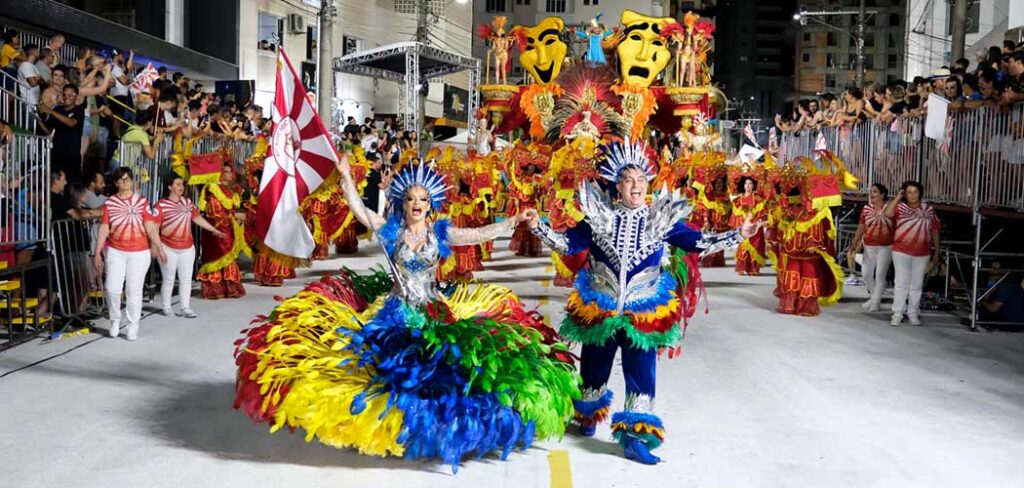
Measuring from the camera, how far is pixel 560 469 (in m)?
6.10

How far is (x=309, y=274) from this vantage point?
16172mm

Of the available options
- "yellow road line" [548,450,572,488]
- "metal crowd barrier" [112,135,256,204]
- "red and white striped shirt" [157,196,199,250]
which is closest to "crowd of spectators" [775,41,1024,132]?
"yellow road line" [548,450,572,488]

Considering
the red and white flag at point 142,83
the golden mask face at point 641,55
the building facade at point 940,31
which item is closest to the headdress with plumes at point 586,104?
the golden mask face at point 641,55

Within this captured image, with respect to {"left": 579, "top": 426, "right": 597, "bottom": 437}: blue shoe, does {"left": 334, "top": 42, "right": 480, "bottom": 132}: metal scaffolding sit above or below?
above

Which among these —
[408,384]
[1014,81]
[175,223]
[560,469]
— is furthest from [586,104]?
[408,384]

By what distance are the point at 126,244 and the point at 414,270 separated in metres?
4.55

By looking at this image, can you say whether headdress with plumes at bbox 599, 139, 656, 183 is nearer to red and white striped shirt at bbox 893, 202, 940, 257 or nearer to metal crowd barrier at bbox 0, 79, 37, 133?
red and white striped shirt at bbox 893, 202, 940, 257

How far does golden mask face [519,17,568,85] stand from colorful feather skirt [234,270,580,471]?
12.8 meters

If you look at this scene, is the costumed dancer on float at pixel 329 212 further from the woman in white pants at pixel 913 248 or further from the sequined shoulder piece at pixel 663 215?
the sequined shoulder piece at pixel 663 215

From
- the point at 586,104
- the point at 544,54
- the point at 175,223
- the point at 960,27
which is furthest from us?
the point at 960,27

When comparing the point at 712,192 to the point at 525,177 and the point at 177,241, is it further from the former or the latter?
the point at 177,241

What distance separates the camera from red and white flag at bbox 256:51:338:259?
25.6 feet

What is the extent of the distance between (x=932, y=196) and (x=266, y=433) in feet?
34.7

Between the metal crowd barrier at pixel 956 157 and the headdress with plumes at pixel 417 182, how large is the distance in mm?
7264
